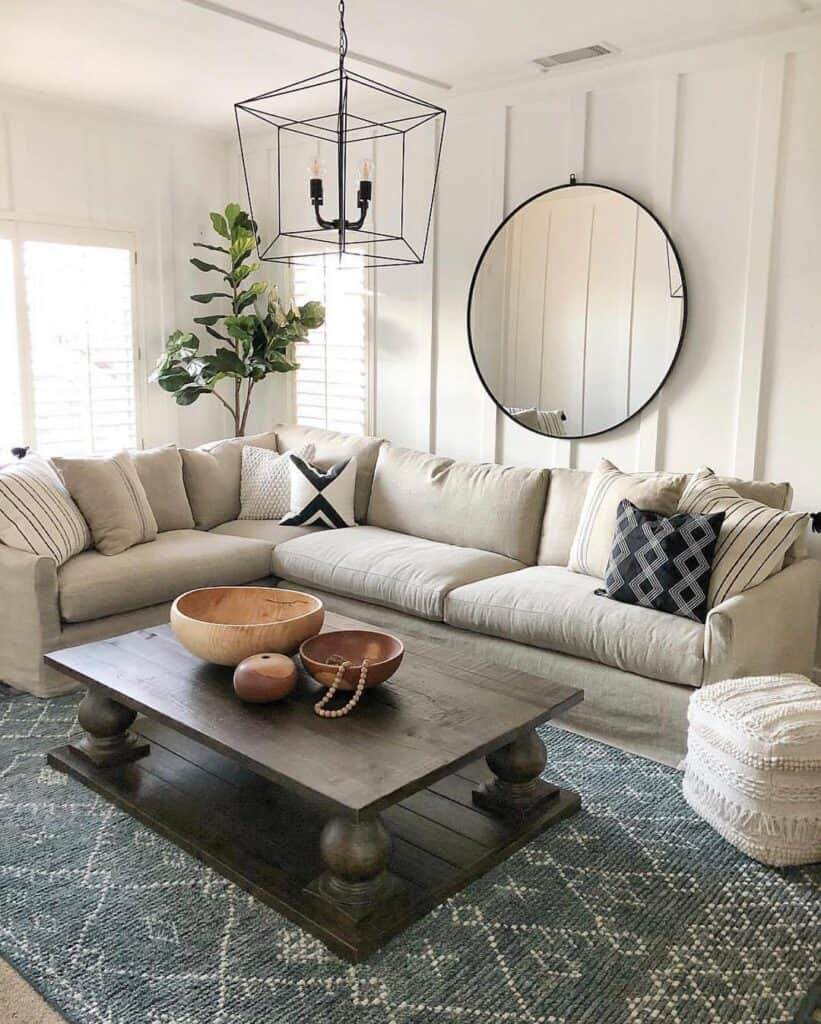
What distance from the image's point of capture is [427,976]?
7.01ft

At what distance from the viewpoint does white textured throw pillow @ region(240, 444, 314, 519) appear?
15.8 ft

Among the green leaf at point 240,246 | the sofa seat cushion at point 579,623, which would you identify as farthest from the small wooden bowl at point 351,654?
the green leaf at point 240,246

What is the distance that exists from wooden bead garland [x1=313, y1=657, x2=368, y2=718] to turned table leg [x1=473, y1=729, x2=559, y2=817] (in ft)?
1.52

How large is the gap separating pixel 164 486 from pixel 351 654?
2097 millimetres

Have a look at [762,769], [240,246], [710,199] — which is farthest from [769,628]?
[240,246]

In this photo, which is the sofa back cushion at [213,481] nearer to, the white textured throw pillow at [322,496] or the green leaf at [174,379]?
the white textured throw pillow at [322,496]

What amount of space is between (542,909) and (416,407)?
10.3 feet

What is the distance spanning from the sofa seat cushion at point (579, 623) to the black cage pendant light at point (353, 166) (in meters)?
1.73

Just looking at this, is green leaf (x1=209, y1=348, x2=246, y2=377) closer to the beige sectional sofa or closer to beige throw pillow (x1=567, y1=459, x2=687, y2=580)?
the beige sectional sofa

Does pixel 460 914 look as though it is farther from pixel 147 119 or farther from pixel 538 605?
pixel 147 119

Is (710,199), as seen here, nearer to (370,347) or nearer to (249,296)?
(370,347)

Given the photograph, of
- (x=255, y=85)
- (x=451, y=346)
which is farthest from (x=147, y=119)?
(x=451, y=346)

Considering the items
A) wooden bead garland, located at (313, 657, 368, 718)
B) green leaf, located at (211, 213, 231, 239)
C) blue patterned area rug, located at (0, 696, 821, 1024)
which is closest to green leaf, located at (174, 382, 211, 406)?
green leaf, located at (211, 213, 231, 239)

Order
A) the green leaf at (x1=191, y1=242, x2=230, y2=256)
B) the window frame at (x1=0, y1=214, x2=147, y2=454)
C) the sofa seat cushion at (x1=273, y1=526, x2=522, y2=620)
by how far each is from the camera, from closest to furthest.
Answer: the sofa seat cushion at (x1=273, y1=526, x2=522, y2=620) → the window frame at (x1=0, y1=214, x2=147, y2=454) → the green leaf at (x1=191, y1=242, x2=230, y2=256)
